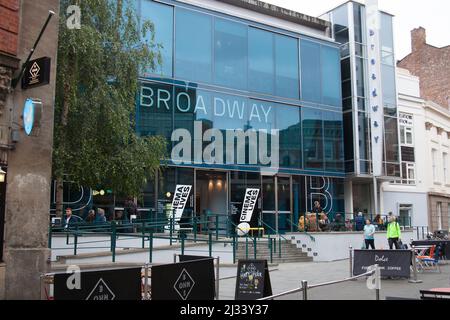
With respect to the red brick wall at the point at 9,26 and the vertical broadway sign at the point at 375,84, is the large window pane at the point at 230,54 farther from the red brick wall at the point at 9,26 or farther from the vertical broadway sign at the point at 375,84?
the red brick wall at the point at 9,26

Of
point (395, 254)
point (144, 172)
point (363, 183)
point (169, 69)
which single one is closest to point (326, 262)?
point (395, 254)

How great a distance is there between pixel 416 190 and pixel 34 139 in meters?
30.5

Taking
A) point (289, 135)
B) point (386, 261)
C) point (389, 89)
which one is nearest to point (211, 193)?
point (289, 135)

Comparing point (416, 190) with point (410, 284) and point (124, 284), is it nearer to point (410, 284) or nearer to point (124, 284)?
point (410, 284)

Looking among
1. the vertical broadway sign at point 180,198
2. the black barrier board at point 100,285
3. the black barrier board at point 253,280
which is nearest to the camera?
the black barrier board at point 100,285

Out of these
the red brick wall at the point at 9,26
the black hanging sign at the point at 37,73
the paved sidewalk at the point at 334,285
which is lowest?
the paved sidewalk at the point at 334,285

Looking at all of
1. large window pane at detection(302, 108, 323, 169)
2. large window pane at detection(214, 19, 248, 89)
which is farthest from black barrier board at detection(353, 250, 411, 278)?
large window pane at detection(302, 108, 323, 169)

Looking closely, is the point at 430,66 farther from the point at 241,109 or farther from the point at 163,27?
the point at 163,27

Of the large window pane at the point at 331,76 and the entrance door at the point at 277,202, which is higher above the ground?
the large window pane at the point at 331,76

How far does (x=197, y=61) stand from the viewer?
2594 centimetres

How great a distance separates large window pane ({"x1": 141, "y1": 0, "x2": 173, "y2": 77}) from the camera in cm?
2433

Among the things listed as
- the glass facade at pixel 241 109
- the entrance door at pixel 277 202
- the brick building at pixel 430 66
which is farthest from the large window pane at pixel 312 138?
the brick building at pixel 430 66

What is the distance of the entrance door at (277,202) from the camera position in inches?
1085

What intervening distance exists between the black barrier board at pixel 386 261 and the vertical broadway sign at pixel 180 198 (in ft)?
34.9
